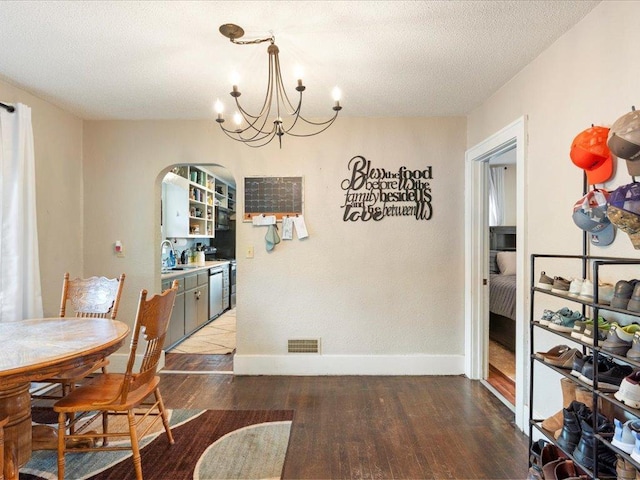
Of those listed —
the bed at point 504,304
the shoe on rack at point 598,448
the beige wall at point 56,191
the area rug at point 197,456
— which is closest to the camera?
Answer: the shoe on rack at point 598,448

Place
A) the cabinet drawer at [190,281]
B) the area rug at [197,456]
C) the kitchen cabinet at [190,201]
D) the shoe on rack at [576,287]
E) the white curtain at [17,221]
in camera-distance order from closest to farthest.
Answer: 1. the shoe on rack at [576,287]
2. the area rug at [197,456]
3. the white curtain at [17,221]
4. the cabinet drawer at [190,281]
5. the kitchen cabinet at [190,201]

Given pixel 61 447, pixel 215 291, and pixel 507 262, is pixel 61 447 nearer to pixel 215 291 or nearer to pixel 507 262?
pixel 215 291

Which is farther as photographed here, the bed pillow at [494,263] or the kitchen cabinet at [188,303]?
the bed pillow at [494,263]

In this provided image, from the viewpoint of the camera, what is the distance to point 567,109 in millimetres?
1928

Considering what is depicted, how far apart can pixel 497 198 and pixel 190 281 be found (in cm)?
515

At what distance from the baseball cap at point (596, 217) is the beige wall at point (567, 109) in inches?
1.7

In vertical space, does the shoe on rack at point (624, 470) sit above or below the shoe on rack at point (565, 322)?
below

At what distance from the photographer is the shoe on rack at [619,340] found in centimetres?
127

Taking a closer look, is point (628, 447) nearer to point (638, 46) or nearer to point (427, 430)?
point (427, 430)

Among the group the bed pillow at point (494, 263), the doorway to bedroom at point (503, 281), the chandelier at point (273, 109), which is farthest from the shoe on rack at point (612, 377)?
the bed pillow at point (494, 263)

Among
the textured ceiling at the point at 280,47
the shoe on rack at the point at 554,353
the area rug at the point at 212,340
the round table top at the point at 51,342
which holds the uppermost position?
the textured ceiling at the point at 280,47

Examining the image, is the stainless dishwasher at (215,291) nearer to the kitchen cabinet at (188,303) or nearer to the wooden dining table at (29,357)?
the kitchen cabinet at (188,303)

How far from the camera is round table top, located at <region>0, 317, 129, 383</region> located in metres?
1.44

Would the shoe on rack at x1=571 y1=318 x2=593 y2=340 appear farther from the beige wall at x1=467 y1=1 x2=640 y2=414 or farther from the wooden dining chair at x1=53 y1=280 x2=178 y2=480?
the wooden dining chair at x1=53 y1=280 x2=178 y2=480
